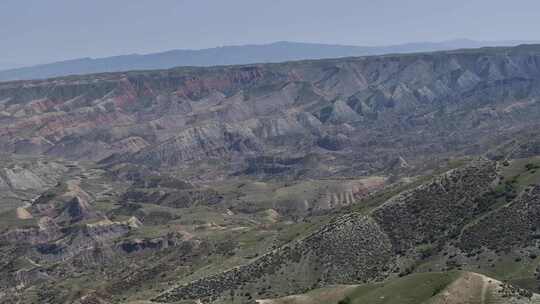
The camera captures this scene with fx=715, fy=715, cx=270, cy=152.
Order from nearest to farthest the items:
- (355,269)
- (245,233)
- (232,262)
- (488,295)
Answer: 1. (488,295)
2. (355,269)
3. (232,262)
4. (245,233)

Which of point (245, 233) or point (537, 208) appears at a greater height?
point (537, 208)

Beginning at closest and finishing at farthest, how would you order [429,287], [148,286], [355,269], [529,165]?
[429,287] → [355,269] → [529,165] → [148,286]

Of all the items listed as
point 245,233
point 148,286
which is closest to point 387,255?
point 148,286

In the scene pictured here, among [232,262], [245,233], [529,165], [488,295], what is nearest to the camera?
[488,295]

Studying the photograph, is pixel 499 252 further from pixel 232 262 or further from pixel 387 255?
pixel 232 262

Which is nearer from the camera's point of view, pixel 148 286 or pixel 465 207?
pixel 465 207

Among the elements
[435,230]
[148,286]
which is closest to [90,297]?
[148,286]

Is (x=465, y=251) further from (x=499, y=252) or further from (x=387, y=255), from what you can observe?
(x=387, y=255)

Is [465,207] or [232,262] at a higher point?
[465,207]

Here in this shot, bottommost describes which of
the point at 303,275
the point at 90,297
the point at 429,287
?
the point at 90,297
